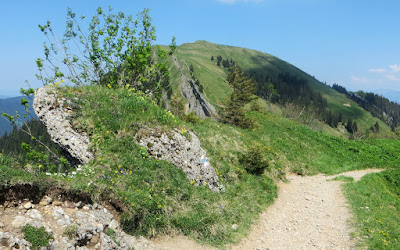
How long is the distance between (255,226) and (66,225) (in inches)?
358

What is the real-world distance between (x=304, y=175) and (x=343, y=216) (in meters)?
9.91

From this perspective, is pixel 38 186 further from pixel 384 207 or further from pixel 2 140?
pixel 2 140

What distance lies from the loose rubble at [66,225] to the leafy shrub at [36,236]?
0.10 meters

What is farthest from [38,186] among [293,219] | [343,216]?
[343,216]

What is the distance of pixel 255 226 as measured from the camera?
41.5ft

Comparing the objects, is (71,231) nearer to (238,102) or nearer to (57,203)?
(57,203)

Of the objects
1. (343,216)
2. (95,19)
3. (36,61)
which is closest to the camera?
(343,216)

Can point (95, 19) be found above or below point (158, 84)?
above

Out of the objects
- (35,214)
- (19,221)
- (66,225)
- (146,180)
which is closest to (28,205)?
(35,214)

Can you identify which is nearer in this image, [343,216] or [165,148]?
[165,148]

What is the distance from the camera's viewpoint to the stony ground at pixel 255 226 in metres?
6.57

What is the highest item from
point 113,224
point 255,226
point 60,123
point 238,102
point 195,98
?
point 195,98

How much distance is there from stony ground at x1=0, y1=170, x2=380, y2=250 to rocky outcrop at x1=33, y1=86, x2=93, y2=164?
13.1 feet

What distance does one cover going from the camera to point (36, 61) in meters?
15.2
